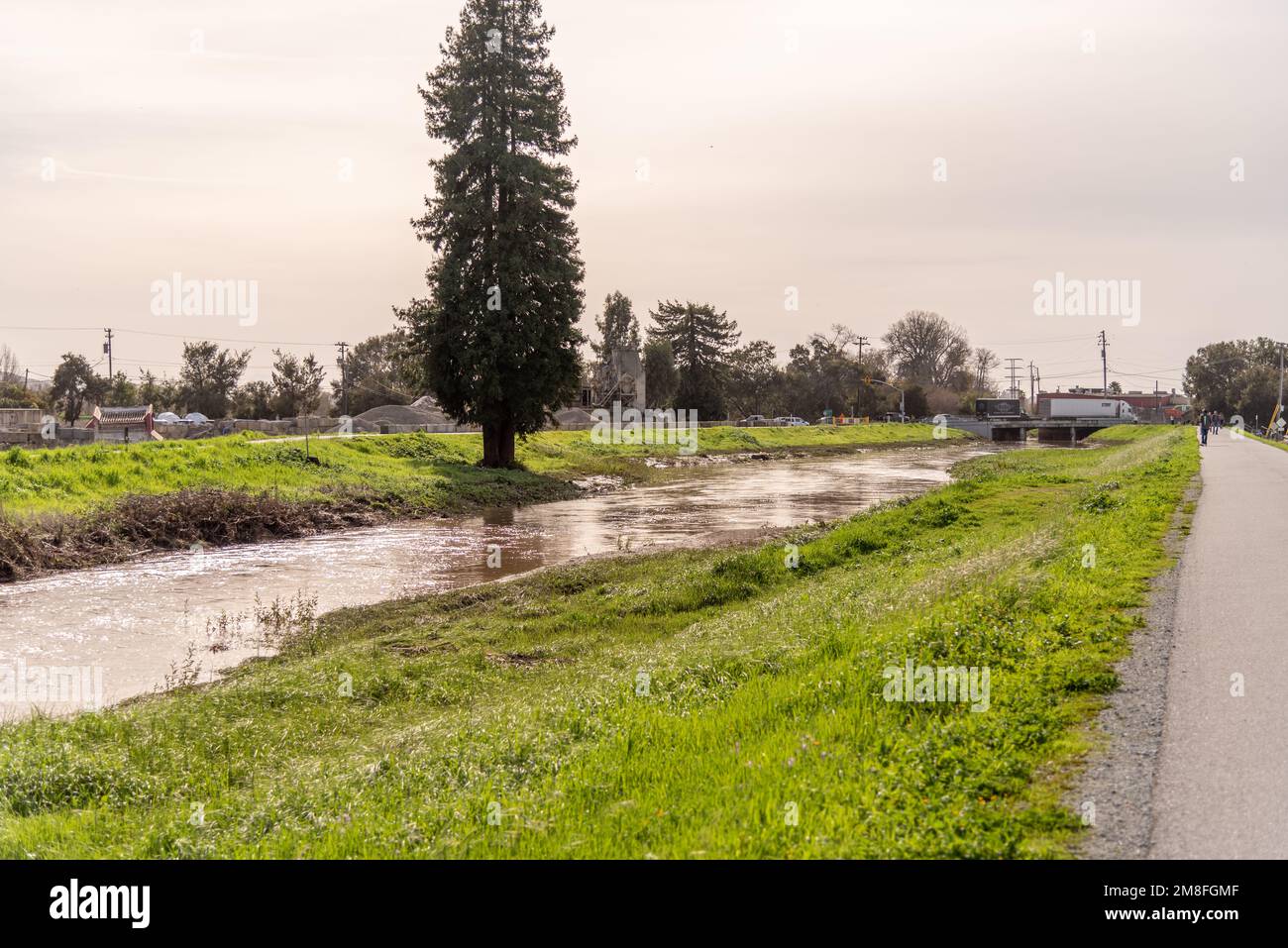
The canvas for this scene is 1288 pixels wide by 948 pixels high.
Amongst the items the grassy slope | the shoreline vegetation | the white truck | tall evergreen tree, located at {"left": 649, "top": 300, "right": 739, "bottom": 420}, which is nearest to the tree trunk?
the shoreline vegetation

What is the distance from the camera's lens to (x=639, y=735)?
26.6 feet

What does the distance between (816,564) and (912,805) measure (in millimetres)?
13744

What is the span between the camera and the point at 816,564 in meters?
19.3

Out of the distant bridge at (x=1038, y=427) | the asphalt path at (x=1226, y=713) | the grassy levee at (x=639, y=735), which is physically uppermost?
the distant bridge at (x=1038, y=427)

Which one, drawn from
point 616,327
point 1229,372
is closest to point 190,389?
point 616,327

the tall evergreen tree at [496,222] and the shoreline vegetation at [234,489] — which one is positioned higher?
the tall evergreen tree at [496,222]

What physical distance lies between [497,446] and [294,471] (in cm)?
1242

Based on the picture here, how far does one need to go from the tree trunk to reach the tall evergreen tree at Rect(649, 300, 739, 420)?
7368 cm

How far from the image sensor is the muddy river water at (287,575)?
47.4 feet

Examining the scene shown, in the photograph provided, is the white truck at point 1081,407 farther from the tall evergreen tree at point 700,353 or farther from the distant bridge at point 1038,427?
the tall evergreen tree at point 700,353

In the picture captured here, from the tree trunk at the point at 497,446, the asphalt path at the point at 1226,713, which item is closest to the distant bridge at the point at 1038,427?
the tree trunk at the point at 497,446

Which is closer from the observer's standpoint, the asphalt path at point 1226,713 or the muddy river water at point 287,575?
the asphalt path at point 1226,713

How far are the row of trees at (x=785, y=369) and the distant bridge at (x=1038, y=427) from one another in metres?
20.0
